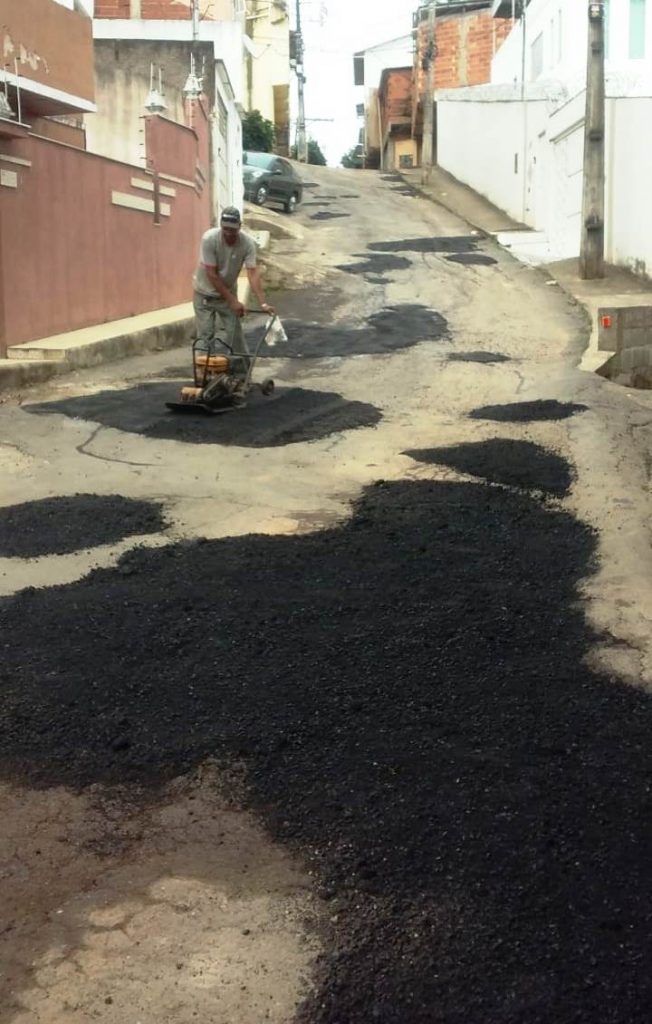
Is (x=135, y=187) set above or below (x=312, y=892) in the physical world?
above

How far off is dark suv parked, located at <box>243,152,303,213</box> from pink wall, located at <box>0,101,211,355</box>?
1148 cm

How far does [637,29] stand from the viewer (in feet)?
84.2

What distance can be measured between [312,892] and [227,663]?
1.53 m

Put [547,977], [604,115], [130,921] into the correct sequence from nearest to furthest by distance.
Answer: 1. [547,977]
2. [130,921]
3. [604,115]

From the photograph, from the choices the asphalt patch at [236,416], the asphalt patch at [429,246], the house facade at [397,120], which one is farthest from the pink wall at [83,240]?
the house facade at [397,120]

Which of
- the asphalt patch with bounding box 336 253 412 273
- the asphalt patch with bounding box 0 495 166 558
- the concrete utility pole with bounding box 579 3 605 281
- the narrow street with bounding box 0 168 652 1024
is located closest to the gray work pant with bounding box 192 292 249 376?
the narrow street with bounding box 0 168 652 1024

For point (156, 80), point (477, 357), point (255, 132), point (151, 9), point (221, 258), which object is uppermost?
point (151, 9)

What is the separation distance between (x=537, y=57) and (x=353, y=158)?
36458mm

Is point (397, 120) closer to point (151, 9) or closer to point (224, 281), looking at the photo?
point (151, 9)

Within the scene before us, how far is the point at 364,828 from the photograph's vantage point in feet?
10.7

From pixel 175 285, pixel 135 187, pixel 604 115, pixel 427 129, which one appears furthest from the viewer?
pixel 427 129

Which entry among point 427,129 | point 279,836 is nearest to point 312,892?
point 279,836

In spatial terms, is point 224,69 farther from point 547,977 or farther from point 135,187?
point 547,977

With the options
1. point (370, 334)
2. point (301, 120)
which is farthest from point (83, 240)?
point (301, 120)
